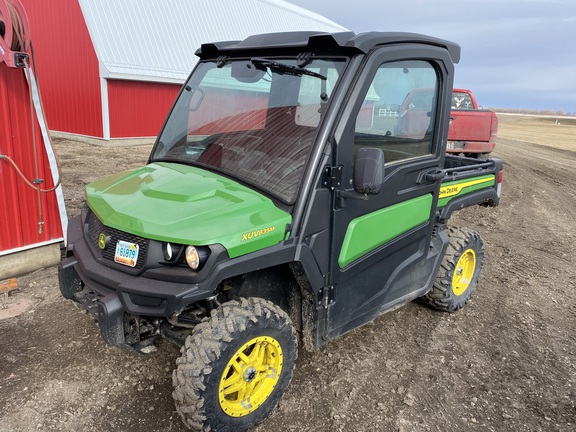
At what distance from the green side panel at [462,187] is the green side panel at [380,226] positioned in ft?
1.15

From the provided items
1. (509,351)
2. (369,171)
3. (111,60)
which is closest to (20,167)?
(369,171)

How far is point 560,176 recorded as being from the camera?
45.3 feet

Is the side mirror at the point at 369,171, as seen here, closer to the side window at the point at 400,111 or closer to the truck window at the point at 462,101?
the side window at the point at 400,111

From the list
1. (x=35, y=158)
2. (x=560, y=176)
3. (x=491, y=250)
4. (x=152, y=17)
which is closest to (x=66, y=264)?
(x=35, y=158)

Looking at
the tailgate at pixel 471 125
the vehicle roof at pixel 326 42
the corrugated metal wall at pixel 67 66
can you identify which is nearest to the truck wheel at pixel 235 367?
the vehicle roof at pixel 326 42

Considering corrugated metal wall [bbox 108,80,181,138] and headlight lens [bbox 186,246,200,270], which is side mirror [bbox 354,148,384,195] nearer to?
headlight lens [bbox 186,246,200,270]

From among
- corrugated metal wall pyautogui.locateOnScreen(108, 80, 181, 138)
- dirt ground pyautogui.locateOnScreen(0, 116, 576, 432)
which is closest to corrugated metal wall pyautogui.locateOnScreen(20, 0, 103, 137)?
corrugated metal wall pyautogui.locateOnScreen(108, 80, 181, 138)

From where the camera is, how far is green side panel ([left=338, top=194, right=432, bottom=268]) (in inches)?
119

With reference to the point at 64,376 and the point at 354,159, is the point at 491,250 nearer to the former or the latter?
the point at 354,159

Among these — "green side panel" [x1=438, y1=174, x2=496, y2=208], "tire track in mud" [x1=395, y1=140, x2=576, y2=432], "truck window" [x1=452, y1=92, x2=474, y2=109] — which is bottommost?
"tire track in mud" [x1=395, y1=140, x2=576, y2=432]

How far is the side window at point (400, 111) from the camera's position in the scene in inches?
118

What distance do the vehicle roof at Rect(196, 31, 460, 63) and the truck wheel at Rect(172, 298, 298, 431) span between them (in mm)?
1579

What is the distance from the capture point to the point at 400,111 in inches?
129

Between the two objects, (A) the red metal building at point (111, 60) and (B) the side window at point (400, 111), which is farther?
(A) the red metal building at point (111, 60)
